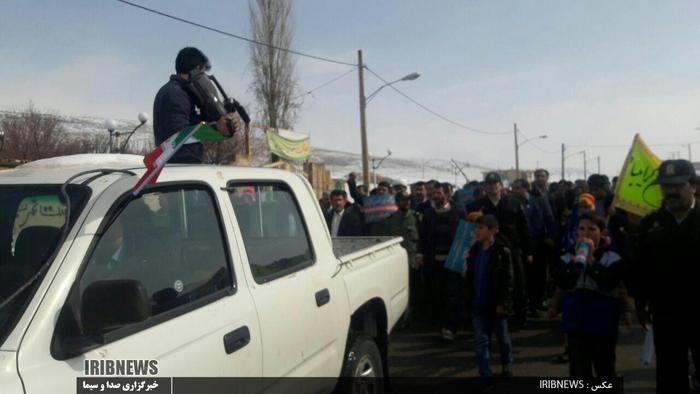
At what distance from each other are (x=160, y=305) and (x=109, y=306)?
0.43m

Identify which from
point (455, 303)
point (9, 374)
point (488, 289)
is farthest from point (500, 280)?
point (9, 374)

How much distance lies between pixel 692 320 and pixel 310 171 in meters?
17.4

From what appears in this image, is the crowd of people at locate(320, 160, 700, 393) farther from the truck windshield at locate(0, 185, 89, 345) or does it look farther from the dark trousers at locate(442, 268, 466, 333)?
the truck windshield at locate(0, 185, 89, 345)

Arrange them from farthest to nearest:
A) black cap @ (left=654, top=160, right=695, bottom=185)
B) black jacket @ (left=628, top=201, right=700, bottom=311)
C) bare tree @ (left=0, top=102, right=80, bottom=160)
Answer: bare tree @ (left=0, top=102, right=80, bottom=160) < black cap @ (left=654, top=160, right=695, bottom=185) < black jacket @ (left=628, top=201, right=700, bottom=311)

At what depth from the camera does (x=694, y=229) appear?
3719 millimetres

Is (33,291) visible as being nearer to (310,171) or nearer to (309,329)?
A: (309,329)

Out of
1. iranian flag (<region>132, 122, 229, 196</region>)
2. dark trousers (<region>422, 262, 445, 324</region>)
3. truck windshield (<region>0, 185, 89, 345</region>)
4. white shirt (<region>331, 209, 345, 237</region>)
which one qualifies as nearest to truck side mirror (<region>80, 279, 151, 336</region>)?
truck windshield (<region>0, 185, 89, 345</region>)

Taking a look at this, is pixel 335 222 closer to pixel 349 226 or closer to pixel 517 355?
pixel 349 226

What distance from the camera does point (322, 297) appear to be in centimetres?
319

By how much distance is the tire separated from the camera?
347cm

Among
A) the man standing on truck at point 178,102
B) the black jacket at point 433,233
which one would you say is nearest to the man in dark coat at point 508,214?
the black jacket at point 433,233

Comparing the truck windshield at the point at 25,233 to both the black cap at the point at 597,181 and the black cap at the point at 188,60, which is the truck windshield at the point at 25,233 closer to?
→ the black cap at the point at 188,60

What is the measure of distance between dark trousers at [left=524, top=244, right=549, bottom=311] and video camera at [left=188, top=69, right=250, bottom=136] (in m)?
5.27

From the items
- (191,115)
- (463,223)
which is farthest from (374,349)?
(463,223)
